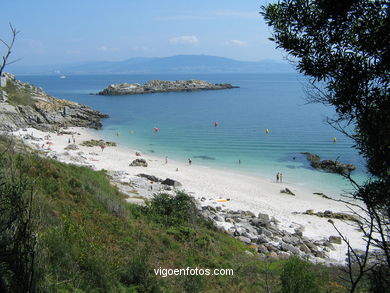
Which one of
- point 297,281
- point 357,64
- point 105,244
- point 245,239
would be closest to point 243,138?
point 245,239

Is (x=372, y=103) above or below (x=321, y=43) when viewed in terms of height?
below

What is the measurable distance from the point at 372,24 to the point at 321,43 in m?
0.62

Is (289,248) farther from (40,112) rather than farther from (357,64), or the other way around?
(40,112)

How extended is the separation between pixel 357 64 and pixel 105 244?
7.34 metres

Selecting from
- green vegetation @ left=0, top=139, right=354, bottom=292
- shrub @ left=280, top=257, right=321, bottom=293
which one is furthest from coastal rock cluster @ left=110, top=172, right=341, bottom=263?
shrub @ left=280, top=257, right=321, bottom=293

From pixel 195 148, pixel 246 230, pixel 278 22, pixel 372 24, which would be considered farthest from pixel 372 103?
pixel 195 148

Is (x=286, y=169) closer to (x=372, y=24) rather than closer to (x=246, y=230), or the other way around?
(x=246, y=230)

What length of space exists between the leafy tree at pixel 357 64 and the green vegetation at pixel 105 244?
3.90 metres

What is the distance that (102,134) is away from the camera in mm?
47875

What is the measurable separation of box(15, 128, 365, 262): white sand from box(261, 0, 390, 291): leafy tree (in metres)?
12.4

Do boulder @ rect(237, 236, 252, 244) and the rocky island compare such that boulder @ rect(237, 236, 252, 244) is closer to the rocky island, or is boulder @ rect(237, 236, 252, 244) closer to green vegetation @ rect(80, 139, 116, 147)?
green vegetation @ rect(80, 139, 116, 147)

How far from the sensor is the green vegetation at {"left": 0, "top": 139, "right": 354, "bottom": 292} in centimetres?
440

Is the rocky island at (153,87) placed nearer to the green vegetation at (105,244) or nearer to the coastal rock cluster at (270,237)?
the coastal rock cluster at (270,237)

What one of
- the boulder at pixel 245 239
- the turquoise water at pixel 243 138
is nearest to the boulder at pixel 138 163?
the turquoise water at pixel 243 138
